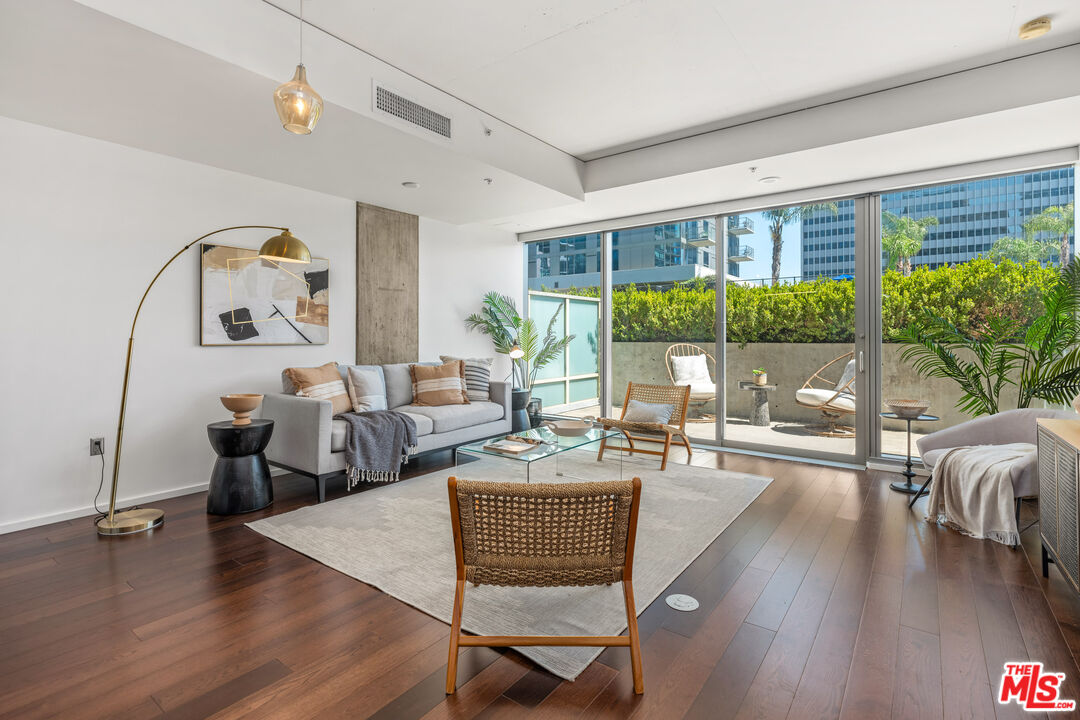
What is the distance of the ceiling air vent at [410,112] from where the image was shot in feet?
10.5

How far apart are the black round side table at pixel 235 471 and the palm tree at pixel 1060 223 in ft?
19.0

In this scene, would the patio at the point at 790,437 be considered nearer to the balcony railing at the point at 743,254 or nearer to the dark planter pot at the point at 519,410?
the balcony railing at the point at 743,254

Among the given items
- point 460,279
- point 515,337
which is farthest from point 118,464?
point 515,337

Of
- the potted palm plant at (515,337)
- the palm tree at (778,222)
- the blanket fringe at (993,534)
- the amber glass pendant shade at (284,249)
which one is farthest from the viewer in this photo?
the potted palm plant at (515,337)

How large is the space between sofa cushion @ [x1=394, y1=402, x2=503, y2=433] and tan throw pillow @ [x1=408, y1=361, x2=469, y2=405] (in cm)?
9

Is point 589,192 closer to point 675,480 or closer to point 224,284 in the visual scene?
point 675,480

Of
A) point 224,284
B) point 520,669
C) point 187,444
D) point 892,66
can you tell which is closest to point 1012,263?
point 892,66

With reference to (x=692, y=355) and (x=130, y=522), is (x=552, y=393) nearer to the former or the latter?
(x=692, y=355)

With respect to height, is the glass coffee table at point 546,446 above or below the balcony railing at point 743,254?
below

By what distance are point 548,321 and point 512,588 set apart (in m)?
4.81

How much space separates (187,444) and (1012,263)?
20.9 ft

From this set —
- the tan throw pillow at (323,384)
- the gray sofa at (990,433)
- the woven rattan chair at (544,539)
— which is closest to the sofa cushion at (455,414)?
the tan throw pillow at (323,384)

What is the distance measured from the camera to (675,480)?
13.7 ft

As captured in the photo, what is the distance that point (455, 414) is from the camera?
185 inches
